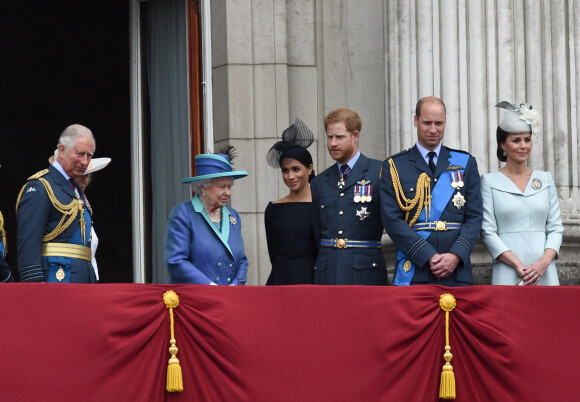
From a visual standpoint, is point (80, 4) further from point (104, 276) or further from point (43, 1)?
point (104, 276)

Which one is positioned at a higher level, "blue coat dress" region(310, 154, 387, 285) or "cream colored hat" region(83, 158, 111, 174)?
"cream colored hat" region(83, 158, 111, 174)

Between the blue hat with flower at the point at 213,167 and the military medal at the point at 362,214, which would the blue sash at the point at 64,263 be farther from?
the military medal at the point at 362,214

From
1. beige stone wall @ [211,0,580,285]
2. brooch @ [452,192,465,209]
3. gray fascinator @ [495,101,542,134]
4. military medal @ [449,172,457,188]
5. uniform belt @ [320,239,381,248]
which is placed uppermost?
beige stone wall @ [211,0,580,285]

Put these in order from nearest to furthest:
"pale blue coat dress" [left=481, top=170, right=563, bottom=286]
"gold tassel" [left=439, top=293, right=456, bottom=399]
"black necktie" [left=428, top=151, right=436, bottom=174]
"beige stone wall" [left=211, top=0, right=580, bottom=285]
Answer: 1. "gold tassel" [left=439, top=293, right=456, bottom=399]
2. "pale blue coat dress" [left=481, top=170, right=563, bottom=286]
3. "black necktie" [left=428, top=151, right=436, bottom=174]
4. "beige stone wall" [left=211, top=0, right=580, bottom=285]

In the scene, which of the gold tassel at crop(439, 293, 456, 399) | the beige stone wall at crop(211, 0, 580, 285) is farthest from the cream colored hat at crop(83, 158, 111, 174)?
the gold tassel at crop(439, 293, 456, 399)

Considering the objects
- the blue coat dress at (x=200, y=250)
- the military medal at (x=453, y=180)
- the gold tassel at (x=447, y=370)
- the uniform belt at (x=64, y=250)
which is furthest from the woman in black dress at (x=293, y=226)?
the gold tassel at (x=447, y=370)

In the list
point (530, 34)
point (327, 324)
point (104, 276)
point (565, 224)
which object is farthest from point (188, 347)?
point (104, 276)

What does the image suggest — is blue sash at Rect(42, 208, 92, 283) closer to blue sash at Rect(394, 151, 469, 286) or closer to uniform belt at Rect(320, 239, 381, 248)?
uniform belt at Rect(320, 239, 381, 248)

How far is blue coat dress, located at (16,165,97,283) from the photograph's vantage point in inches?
292

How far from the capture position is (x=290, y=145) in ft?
27.5

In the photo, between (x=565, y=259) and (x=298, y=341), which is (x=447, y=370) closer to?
(x=298, y=341)

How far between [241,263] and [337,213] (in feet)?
2.00

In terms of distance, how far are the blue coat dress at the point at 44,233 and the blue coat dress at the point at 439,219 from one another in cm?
168

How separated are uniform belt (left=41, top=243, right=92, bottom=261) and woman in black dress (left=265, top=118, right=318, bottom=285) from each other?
46.1 inches
